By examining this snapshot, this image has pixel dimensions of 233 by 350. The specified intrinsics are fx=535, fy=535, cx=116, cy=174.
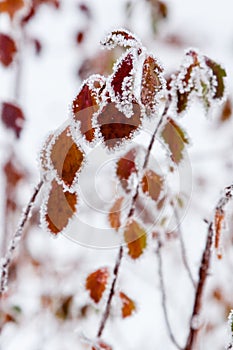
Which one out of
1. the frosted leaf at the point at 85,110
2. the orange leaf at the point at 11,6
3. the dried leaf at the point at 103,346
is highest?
the orange leaf at the point at 11,6

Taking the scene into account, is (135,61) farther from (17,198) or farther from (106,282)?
(17,198)

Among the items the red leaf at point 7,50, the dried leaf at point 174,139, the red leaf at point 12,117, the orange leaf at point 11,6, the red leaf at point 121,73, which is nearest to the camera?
the red leaf at point 121,73

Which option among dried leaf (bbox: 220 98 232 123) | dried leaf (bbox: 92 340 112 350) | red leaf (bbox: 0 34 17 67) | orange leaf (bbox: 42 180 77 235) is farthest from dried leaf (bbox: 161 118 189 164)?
dried leaf (bbox: 220 98 232 123)

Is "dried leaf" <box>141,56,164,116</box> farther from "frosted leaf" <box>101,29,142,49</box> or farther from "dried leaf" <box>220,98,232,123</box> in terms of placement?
"dried leaf" <box>220,98,232,123</box>

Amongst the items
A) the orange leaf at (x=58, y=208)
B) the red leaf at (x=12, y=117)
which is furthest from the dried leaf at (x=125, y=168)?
the red leaf at (x=12, y=117)

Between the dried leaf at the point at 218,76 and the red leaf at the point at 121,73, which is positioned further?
the dried leaf at the point at 218,76

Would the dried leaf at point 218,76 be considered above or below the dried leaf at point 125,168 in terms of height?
above

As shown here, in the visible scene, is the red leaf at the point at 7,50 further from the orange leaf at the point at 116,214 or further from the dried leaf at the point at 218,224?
the dried leaf at the point at 218,224
